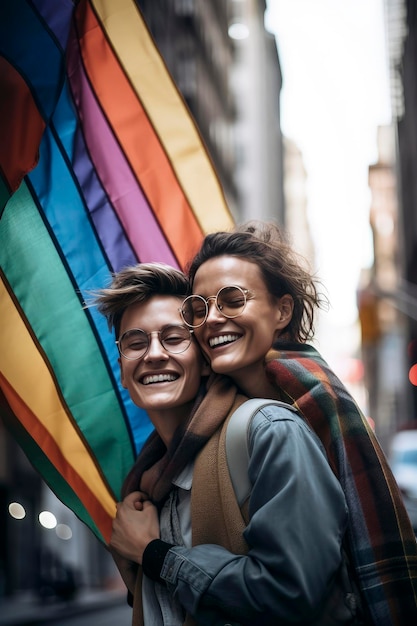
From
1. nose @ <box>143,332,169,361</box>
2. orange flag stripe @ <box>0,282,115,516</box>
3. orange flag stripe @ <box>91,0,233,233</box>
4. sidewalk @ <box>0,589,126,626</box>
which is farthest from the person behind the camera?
sidewalk @ <box>0,589,126,626</box>

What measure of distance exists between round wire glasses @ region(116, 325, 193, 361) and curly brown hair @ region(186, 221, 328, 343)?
0.89 ft

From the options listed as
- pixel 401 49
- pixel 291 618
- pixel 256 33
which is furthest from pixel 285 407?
pixel 256 33

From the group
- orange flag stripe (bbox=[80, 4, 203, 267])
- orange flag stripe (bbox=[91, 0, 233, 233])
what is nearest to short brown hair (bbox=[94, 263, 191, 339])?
orange flag stripe (bbox=[80, 4, 203, 267])

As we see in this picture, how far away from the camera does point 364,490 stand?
2965 millimetres

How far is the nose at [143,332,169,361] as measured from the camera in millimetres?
3396

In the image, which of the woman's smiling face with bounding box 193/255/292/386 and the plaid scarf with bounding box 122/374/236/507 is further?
the woman's smiling face with bounding box 193/255/292/386

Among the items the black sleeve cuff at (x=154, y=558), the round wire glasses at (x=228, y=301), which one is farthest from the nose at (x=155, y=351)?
the black sleeve cuff at (x=154, y=558)

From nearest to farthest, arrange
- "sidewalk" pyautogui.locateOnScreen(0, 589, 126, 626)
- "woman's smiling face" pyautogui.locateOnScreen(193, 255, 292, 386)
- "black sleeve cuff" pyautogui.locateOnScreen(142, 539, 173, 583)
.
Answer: "black sleeve cuff" pyautogui.locateOnScreen(142, 539, 173, 583), "woman's smiling face" pyautogui.locateOnScreen(193, 255, 292, 386), "sidewalk" pyautogui.locateOnScreen(0, 589, 126, 626)

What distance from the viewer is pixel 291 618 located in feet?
8.89

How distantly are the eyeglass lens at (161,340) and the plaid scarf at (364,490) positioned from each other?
1.42 ft

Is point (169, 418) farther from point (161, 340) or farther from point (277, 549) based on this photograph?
point (277, 549)

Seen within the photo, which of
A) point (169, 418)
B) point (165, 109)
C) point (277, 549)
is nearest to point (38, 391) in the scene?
point (169, 418)

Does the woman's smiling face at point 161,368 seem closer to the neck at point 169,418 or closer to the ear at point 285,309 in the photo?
the neck at point 169,418

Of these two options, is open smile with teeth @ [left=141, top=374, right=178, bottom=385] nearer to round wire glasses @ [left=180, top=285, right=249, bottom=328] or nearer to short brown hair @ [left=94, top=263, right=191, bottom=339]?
round wire glasses @ [left=180, top=285, right=249, bottom=328]
